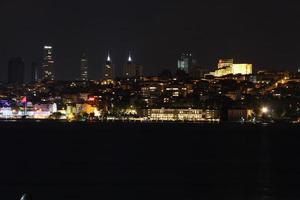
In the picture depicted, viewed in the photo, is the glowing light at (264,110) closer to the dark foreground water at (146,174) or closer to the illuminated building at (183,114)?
the illuminated building at (183,114)

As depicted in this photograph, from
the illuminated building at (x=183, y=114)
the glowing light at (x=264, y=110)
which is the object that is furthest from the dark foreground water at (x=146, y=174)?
the glowing light at (x=264, y=110)

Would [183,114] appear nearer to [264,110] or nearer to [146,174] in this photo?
[264,110]

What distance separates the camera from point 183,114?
451 feet

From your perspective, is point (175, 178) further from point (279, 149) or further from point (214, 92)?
point (214, 92)

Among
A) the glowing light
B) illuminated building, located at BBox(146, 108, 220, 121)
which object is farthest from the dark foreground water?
the glowing light

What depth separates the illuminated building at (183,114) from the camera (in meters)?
135

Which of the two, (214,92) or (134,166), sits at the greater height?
(214,92)

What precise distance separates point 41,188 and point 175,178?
6.82m

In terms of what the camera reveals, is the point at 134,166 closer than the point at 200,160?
Yes

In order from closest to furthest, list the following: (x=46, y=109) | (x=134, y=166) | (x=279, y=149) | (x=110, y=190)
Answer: (x=110, y=190) < (x=134, y=166) < (x=279, y=149) < (x=46, y=109)

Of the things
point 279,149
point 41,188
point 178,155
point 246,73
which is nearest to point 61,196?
point 41,188

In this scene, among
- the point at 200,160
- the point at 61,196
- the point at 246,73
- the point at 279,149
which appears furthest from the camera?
the point at 246,73

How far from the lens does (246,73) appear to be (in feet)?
622

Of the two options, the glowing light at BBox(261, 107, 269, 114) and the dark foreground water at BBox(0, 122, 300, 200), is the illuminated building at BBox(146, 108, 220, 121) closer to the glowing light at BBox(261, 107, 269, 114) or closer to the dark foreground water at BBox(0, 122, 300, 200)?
the glowing light at BBox(261, 107, 269, 114)
